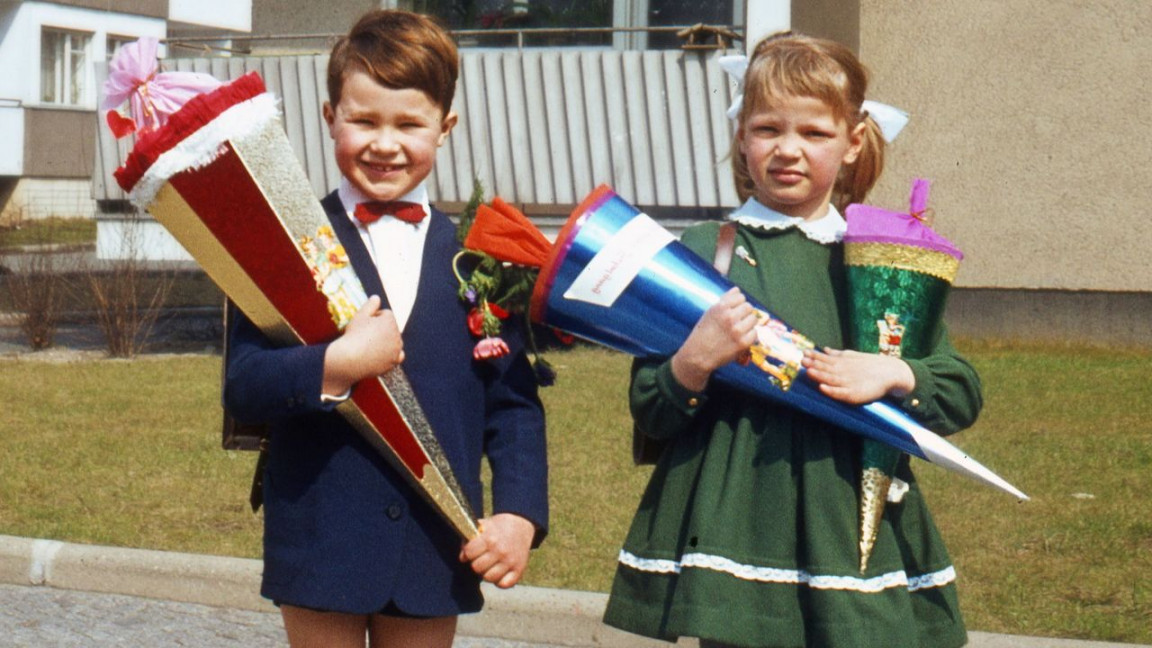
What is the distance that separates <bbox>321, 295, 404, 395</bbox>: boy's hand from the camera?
289cm

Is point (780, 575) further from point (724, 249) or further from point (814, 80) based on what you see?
point (814, 80)

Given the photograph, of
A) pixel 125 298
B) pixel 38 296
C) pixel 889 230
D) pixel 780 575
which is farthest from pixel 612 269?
pixel 38 296

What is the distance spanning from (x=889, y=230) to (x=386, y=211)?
90cm

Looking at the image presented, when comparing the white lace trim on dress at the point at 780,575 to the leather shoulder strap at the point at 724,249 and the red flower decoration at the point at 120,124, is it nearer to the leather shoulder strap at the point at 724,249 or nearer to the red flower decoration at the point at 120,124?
the leather shoulder strap at the point at 724,249

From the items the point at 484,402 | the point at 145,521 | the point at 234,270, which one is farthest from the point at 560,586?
the point at 234,270

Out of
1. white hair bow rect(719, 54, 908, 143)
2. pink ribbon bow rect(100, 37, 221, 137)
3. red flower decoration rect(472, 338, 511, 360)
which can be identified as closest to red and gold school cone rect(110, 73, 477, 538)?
pink ribbon bow rect(100, 37, 221, 137)

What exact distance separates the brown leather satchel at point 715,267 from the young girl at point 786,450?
0.08 ft

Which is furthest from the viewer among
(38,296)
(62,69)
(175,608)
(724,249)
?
(62,69)

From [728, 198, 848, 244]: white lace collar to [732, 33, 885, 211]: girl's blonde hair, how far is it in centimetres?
13

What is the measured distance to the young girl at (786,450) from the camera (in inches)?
121

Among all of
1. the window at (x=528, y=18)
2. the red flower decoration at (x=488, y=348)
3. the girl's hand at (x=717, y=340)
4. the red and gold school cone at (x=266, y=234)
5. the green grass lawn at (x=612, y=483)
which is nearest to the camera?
the red and gold school cone at (x=266, y=234)

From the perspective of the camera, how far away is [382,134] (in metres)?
3.04

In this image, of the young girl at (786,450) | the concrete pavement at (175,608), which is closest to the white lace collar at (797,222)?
the young girl at (786,450)

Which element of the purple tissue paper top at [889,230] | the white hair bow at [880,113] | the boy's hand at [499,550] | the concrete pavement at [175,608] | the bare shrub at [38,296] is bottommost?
the concrete pavement at [175,608]
